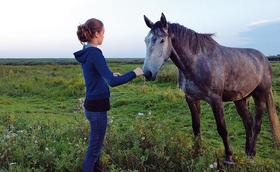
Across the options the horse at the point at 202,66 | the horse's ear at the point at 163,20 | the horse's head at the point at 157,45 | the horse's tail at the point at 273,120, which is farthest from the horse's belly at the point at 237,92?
the horse's ear at the point at 163,20

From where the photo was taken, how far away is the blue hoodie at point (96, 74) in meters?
4.29

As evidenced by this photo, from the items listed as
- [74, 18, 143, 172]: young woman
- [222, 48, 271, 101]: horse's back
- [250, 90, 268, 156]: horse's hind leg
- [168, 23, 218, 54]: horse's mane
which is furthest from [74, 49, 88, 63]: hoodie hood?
[250, 90, 268, 156]: horse's hind leg

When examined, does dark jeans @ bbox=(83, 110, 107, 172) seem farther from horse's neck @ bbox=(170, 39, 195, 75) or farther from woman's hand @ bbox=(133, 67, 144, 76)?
horse's neck @ bbox=(170, 39, 195, 75)

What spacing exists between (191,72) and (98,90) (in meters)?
Answer: 1.56

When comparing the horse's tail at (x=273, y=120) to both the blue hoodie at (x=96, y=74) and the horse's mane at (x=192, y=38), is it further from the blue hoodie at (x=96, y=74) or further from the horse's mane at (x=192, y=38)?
the blue hoodie at (x=96, y=74)

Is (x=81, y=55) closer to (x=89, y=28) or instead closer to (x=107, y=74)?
(x=89, y=28)

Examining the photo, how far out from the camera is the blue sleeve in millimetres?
4275

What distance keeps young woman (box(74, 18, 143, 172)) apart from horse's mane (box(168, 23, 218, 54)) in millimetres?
1163

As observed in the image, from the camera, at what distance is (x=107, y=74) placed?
4.29 meters

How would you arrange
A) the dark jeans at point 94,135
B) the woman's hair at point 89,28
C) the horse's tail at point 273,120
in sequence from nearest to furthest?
1. the woman's hair at point 89,28
2. the dark jeans at point 94,135
3. the horse's tail at point 273,120

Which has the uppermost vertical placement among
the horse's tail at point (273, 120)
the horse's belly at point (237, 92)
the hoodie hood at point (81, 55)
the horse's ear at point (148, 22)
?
the horse's ear at point (148, 22)

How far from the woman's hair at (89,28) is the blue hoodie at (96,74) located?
0.11 m

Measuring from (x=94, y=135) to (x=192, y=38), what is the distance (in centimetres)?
191

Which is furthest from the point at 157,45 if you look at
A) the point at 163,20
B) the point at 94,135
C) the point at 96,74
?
the point at 94,135
